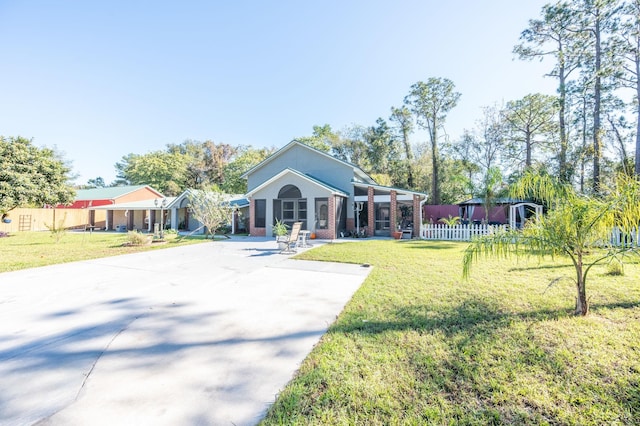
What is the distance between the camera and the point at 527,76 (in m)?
22.5

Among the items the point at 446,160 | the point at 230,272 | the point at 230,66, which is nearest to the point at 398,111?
the point at 446,160

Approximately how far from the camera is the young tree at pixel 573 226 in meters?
3.71

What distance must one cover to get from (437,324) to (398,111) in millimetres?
34050

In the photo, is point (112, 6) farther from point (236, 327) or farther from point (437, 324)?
point (437, 324)

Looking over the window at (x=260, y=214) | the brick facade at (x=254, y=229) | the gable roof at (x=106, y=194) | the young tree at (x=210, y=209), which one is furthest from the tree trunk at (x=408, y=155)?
the gable roof at (x=106, y=194)

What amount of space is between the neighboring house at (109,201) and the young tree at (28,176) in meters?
4.00

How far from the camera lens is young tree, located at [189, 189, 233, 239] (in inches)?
668

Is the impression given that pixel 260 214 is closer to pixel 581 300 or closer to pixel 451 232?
pixel 451 232

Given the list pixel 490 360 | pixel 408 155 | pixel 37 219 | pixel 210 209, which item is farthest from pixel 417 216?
pixel 37 219

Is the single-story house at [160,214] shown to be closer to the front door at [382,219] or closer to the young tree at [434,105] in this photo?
the front door at [382,219]

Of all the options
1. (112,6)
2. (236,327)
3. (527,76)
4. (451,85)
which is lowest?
(236,327)

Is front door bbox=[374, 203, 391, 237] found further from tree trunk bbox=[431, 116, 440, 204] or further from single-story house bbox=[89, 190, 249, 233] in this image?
tree trunk bbox=[431, 116, 440, 204]

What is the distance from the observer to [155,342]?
3541 mm

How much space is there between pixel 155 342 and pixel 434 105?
35.8 metres
